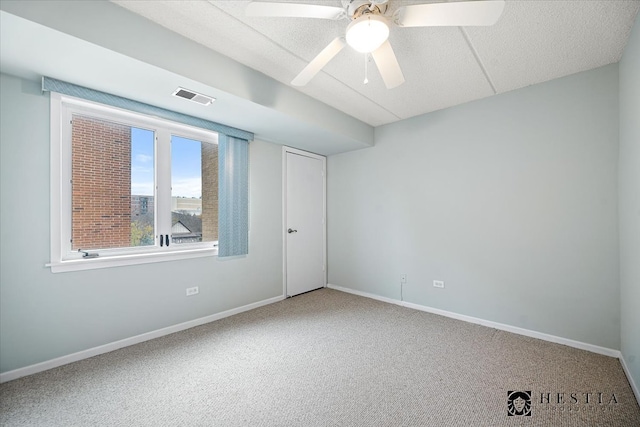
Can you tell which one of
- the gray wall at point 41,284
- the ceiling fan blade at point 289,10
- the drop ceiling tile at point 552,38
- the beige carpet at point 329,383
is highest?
the drop ceiling tile at point 552,38

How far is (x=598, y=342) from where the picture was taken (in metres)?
2.42

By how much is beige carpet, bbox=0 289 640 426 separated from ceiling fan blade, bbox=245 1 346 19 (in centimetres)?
237

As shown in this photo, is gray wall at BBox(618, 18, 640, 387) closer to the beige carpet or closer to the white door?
the beige carpet

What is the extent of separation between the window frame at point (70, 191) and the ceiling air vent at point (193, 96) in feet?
2.02

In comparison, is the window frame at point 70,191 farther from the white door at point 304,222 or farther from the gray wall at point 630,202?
the gray wall at point 630,202

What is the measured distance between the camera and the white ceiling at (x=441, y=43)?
70.2 inches

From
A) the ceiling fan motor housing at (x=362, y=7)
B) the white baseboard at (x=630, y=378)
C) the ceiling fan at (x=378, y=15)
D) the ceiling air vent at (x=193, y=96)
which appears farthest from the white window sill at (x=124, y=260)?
the white baseboard at (x=630, y=378)

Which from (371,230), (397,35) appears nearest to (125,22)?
(397,35)

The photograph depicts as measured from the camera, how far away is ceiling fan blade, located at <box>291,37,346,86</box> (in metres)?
1.77

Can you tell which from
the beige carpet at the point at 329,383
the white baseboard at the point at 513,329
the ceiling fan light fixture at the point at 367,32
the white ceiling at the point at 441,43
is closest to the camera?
the ceiling fan light fixture at the point at 367,32

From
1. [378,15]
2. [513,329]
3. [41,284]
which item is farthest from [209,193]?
[513,329]

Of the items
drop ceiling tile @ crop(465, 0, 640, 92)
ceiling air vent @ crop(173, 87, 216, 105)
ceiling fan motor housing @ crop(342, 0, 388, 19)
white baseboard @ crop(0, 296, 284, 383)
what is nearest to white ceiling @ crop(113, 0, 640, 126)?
drop ceiling tile @ crop(465, 0, 640, 92)

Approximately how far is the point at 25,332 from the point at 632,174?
4.73 metres

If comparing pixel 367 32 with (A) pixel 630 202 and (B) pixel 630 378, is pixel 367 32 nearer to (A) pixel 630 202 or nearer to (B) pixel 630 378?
(A) pixel 630 202
